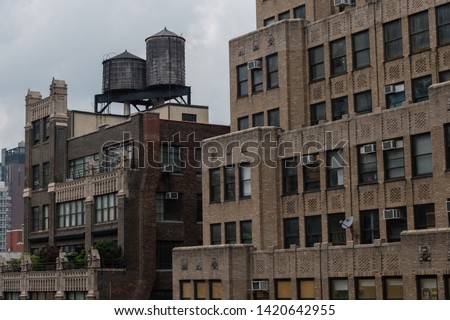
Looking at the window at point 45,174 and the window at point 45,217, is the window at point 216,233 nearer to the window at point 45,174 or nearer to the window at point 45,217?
the window at point 45,217

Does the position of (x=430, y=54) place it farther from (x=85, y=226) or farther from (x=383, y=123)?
(x=85, y=226)

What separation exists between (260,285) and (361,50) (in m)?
13.6

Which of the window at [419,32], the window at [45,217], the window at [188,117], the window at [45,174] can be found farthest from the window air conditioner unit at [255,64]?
the window at [45,217]

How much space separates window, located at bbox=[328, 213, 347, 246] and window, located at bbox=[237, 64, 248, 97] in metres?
11.4

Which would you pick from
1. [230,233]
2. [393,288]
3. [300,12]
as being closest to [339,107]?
[300,12]

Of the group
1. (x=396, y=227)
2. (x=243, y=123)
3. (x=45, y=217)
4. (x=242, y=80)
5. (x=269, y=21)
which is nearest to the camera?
(x=396, y=227)

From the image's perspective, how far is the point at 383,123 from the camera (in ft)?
139

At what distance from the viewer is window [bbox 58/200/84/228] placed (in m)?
65.3

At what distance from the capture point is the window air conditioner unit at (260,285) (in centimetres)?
4588

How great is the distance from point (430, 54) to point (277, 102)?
10.4 meters

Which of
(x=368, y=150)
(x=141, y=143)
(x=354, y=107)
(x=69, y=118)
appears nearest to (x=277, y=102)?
(x=354, y=107)

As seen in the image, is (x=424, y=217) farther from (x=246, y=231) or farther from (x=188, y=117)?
(x=188, y=117)

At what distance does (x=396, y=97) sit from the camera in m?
45.4

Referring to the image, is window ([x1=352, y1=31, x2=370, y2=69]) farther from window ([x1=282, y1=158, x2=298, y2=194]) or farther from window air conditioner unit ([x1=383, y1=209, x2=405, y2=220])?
window air conditioner unit ([x1=383, y1=209, x2=405, y2=220])
